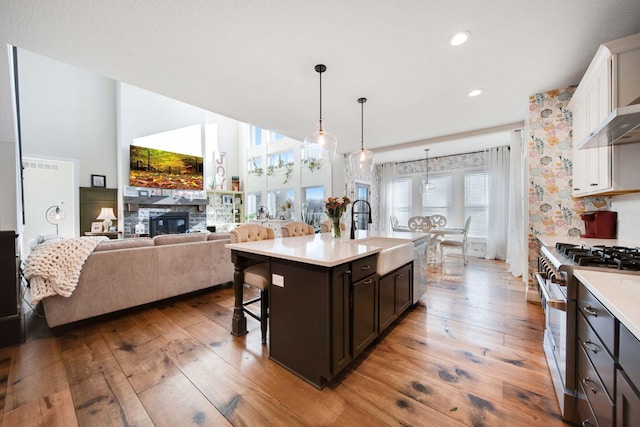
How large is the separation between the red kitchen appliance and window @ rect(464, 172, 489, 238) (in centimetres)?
323

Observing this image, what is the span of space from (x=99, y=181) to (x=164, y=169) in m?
1.45

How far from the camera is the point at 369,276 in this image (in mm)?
1878

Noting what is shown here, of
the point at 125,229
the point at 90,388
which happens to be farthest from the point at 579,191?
the point at 125,229

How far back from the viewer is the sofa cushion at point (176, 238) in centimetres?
288

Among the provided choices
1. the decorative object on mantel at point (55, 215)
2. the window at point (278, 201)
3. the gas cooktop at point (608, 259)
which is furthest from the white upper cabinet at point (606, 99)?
the decorative object on mantel at point (55, 215)

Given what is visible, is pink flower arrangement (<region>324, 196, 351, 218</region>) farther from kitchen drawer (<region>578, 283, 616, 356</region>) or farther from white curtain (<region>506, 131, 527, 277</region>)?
white curtain (<region>506, 131, 527, 277</region>)

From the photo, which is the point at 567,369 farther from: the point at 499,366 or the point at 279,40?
the point at 279,40

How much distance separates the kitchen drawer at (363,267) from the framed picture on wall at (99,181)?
7.33 m

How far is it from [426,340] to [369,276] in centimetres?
89

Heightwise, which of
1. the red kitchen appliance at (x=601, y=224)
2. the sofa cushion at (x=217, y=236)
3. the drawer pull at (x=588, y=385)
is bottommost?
the drawer pull at (x=588, y=385)

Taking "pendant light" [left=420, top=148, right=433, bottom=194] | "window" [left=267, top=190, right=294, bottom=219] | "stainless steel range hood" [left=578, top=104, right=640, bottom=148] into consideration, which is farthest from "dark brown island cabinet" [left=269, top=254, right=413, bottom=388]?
"window" [left=267, top=190, right=294, bottom=219]

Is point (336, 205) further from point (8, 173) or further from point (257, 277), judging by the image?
point (8, 173)

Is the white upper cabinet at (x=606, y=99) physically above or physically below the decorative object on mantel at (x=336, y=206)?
above

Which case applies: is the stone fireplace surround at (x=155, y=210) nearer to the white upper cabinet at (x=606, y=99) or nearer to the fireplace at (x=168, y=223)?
the fireplace at (x=168, y=223)
